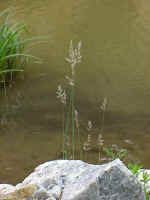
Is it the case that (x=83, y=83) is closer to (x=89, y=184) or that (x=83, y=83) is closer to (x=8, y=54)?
(x=8, y=54)

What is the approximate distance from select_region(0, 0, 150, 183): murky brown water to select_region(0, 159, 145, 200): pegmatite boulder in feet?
3.79

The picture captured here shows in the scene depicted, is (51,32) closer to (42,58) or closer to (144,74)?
(42,58)

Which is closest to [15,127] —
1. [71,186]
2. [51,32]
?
[71,186]

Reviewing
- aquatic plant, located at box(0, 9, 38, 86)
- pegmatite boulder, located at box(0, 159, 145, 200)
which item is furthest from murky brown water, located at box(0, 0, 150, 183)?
pegmatite boulder, located at box(0, 159, 145, 200)

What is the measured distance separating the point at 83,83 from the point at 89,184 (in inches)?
105

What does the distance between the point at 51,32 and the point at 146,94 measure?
2.03 m

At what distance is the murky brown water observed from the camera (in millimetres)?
3195

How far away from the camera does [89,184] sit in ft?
5.03

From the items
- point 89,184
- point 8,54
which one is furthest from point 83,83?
point 89,184

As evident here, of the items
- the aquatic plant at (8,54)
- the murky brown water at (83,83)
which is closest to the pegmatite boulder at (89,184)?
the murky brown water at (83,83)

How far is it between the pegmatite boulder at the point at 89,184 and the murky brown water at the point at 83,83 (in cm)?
116

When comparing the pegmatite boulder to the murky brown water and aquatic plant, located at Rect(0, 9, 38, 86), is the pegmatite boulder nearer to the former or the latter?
the murky brown water

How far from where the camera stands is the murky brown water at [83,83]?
320 cm

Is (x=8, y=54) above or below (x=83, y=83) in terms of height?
above
